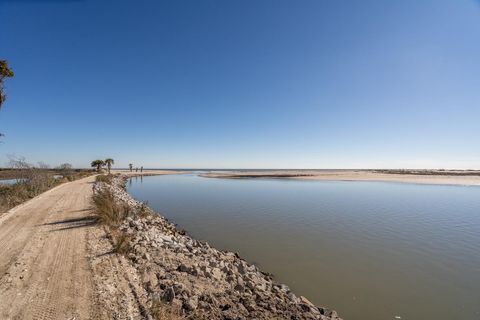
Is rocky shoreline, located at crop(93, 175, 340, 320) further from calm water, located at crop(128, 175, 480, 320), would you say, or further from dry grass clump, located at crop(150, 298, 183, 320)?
calm water, located at crop(128, 175, 480, 320)

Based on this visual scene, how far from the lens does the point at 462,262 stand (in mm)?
8852

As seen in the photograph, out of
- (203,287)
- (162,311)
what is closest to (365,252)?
(203,287)

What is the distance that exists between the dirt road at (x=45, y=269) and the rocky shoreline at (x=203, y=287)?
1212 millimetres

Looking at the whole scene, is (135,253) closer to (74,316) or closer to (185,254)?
(185,254)

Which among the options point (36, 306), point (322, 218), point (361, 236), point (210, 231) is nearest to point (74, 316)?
point (36, 306)

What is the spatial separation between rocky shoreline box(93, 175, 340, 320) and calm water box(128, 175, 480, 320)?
47.8 inches

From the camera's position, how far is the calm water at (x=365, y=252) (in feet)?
22.0

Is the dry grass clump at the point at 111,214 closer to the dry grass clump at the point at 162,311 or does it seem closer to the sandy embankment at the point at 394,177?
the dry grass clump at the point at 162,311

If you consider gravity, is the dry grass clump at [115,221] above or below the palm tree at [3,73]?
below

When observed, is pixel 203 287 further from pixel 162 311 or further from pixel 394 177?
pixel 394 177

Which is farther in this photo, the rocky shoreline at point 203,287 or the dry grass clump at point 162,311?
the rocky shoreline at point 203,287

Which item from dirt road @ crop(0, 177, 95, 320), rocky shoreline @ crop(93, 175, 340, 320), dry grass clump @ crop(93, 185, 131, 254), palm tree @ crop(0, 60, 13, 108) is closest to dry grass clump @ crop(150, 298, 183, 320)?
rocky shoreline @ crop(93, 175, 340, 320)

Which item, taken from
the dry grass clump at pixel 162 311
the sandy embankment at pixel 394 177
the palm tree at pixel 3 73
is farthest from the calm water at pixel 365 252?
the sandy embankment at pixel 394 177

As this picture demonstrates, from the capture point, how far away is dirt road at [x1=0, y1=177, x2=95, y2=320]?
4.68m
